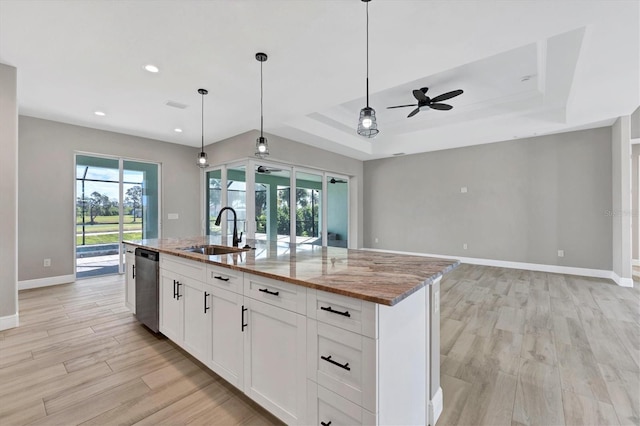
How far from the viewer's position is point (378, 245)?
7.94 metres

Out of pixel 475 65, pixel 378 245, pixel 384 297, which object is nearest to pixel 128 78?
pixel 384 297

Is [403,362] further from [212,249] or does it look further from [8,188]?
[8,188]

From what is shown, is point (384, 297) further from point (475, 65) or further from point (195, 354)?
point (475, 65)

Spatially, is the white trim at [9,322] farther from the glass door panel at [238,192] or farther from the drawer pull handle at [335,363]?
the drawer pull handle at [335,363]

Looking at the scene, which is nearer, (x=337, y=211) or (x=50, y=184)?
(x=50, y=184)

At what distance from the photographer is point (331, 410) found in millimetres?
1312

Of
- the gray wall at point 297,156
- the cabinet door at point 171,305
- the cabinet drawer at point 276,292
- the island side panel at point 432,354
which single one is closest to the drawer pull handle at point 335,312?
the cabinet drawer at point 276,292

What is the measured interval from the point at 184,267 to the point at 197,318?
42 cm

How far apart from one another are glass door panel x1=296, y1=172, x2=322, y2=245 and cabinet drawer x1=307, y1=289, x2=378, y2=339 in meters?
5.10

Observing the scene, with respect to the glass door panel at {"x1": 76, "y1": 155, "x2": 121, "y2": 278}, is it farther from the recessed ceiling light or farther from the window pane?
the recessed ceiling light

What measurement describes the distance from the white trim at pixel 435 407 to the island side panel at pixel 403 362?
58 mm

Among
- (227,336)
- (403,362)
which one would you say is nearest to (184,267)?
(227,336)

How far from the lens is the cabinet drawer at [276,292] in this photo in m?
1.43

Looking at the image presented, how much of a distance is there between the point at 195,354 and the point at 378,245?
20.7 ft
